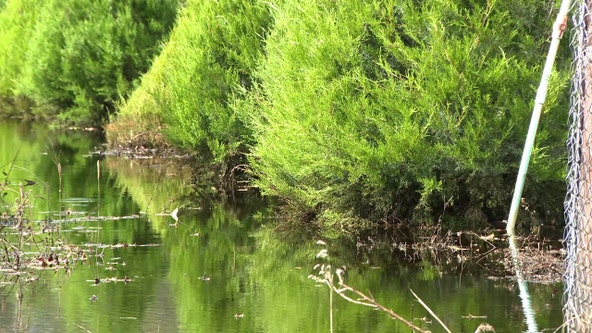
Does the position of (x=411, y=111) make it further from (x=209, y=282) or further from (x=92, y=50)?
(x=92, y=50)

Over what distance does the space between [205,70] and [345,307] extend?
1077 cm

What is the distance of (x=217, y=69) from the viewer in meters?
21.0

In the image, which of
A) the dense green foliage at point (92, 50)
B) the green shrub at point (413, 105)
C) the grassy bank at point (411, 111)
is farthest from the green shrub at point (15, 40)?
the green shrub at point (413, 105)

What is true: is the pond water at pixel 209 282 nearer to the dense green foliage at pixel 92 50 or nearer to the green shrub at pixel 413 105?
the green shrub at pixel 413 105

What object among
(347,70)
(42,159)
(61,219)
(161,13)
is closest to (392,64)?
(347,70)

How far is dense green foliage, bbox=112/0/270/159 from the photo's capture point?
68.2ft

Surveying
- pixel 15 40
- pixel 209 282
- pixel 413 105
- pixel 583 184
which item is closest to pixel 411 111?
pixel 413 105

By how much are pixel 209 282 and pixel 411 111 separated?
3.60 m

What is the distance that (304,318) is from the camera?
1051cm

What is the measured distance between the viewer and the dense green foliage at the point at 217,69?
20797mm

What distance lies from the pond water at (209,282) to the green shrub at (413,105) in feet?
3.90

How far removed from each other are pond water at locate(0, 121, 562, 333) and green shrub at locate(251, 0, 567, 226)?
1.19 m

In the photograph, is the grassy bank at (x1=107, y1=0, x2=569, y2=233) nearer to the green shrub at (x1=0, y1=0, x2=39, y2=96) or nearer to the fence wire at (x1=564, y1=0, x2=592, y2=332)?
the fence wire at (x1=564, y1=0, x2=592, y2=332)

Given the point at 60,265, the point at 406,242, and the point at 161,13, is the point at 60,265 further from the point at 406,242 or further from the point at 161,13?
the point at 161,13
